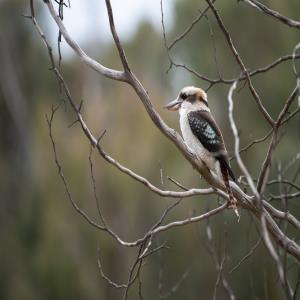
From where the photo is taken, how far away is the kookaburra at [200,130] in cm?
480

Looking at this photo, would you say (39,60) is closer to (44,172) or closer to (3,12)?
(3,12)

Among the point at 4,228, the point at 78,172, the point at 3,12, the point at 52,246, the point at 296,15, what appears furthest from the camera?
the point at 3,12

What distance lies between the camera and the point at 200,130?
17.1 feet

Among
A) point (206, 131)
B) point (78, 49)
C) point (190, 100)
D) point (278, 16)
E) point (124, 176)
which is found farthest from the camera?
point (124, 176)

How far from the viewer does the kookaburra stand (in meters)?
4.80

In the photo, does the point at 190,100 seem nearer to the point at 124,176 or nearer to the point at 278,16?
the point at 278,16

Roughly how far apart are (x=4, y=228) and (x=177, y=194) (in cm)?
1250

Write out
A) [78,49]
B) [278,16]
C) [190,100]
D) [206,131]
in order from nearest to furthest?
[278,16]
[78,49]
[206,131]
[190,100]

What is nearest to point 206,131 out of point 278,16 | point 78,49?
point 78,49

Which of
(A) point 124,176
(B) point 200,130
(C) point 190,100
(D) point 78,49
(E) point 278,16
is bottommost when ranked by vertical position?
(E) point 278,16

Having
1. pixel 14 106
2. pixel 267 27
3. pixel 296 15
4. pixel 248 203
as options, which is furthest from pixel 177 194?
pixel 14 106

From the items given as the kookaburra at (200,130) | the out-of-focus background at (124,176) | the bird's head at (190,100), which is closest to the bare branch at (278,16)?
the kookaburra at (200,130)

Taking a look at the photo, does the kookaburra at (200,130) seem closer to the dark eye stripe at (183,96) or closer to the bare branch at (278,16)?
Result: the dark eye stripe at (183,96)

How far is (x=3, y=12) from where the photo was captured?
57.2 feet
